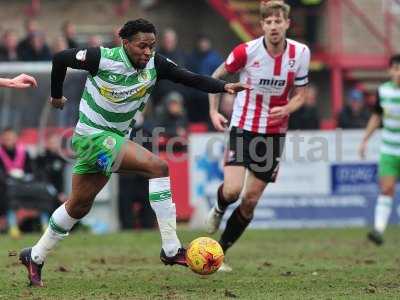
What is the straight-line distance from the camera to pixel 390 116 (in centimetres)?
1473

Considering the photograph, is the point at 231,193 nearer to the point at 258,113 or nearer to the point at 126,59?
the point at 258,113

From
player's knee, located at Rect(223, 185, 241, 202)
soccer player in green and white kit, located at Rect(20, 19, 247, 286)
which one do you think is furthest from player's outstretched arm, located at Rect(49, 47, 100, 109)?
player's knee, located at Rect(223, 185, 241, 202)

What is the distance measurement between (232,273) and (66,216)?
2080 millimetres

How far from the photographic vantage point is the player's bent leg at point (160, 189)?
9.16m

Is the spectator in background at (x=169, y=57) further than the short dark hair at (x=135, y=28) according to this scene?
Yes

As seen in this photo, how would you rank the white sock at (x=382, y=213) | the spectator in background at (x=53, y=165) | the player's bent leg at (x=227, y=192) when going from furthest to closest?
the spectator in background at (x=53, y=165) → the white sock at (x=382, y=213) → the player's bent leg at (x=227, y=192)

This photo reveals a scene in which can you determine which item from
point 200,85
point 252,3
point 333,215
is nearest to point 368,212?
point 333,215

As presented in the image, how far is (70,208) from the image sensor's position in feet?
30.9

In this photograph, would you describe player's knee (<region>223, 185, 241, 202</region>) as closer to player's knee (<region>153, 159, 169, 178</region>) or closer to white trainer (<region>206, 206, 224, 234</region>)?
white trainer (<region>206, 206, 224, 234</region>)

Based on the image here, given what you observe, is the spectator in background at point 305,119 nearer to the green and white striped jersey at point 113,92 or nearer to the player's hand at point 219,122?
the player's hand at point 219,122

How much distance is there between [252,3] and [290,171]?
6.34m

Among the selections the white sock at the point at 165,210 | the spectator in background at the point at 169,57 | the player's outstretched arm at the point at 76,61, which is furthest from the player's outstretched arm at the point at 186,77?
the spectator in background at the point at 169,57

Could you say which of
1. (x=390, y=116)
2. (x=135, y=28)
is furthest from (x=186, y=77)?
(x=390, y=116)

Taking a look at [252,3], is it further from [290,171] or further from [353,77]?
[290,171]
